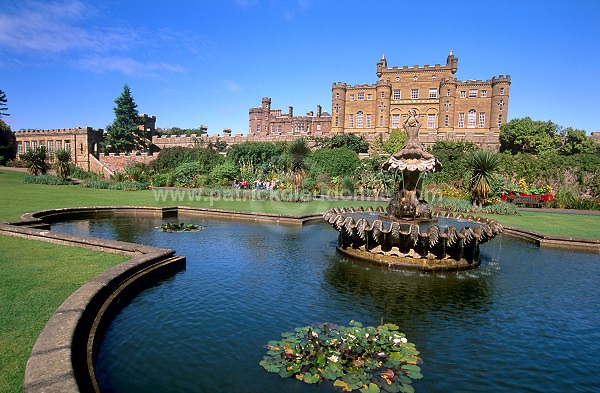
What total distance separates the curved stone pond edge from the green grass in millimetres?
165

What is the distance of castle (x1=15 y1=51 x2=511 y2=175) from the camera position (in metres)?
47.1

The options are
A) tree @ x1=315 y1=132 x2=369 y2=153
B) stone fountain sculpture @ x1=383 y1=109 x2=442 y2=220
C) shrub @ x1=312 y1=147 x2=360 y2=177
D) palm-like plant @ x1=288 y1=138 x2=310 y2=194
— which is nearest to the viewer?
stone fountain sculpture @ x1=383 y1=109 x2=442 y2=220

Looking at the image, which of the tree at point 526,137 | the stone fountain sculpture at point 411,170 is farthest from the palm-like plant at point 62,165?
the tree at point 526,137

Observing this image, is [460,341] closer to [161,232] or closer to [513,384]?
[513,384]

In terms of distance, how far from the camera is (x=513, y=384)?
4227 mm

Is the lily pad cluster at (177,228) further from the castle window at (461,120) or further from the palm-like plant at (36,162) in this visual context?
the castle window at (461,120)

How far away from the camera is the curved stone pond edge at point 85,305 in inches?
131

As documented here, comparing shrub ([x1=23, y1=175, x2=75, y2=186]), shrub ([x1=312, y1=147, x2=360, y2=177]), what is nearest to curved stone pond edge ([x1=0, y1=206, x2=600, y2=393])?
shrub ([x1=23, y1=175, x2=75, y2=186])

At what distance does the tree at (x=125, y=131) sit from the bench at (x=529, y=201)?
45.1 m

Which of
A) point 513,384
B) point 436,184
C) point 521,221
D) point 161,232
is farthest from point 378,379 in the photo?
point 436,184

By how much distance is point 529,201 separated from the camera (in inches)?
920

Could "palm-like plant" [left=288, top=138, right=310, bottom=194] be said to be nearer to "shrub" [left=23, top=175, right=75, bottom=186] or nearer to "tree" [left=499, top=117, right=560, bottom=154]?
"shrub" [left=23, top=175, right=75, bottom=186]

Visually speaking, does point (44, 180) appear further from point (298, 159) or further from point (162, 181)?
point (298, 159)

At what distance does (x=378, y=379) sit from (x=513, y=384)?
1.55 meters
